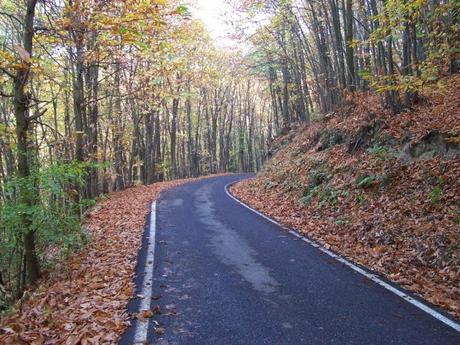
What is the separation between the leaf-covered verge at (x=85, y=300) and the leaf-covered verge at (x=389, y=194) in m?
4.56

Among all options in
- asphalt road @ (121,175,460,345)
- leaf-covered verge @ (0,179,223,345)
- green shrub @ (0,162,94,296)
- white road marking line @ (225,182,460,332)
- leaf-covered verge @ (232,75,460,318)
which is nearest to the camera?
asphalt road @ (121,175,460,345)

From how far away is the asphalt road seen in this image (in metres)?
4.68

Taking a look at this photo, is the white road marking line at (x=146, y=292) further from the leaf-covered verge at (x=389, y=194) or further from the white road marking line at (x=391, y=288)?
the leaf-covered verge at (x=389, y=194)

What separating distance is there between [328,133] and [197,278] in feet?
40.4

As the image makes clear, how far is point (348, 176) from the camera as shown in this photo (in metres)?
12.8

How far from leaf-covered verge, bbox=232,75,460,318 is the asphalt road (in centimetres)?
90

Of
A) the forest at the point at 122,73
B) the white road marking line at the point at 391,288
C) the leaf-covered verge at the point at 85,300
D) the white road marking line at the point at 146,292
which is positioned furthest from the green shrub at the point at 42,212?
the white road marking line at the point at 391,288

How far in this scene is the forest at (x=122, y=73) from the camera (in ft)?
24.2

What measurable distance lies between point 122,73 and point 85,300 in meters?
20.4

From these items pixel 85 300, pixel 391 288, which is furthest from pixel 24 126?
pixel 391 288

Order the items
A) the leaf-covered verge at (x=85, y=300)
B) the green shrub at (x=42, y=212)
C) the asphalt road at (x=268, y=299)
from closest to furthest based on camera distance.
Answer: the asphalt road at (x=268, y=299), the leaf-covered verge at (x=85, y=300), the green shrub at (x=42, y=212)

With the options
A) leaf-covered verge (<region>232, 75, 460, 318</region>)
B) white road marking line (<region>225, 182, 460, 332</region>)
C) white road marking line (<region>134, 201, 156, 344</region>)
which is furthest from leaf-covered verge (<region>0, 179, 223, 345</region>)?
leaf-covered verge (<region>232, 75, 460, 318</region>)

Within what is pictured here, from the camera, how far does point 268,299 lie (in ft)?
19.1

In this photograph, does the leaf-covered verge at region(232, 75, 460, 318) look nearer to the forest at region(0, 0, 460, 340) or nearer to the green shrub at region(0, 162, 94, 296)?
the forest at region(0, 0, 460, 340)
